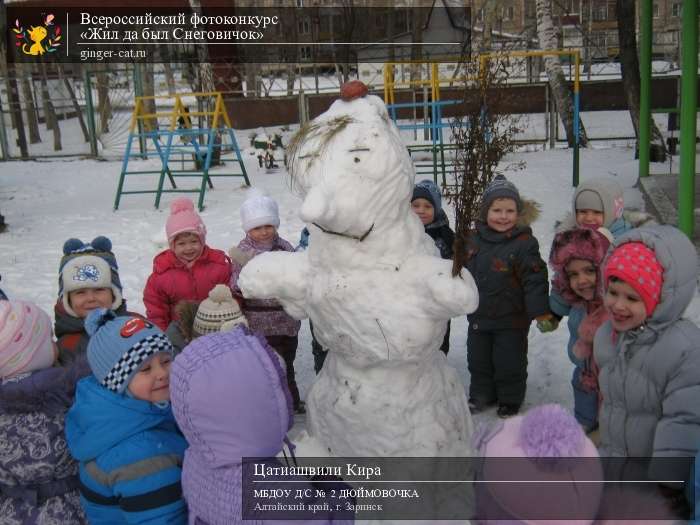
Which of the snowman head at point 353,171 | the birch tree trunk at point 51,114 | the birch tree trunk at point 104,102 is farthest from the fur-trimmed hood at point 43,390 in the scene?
the birch tree trunk at point 51,114

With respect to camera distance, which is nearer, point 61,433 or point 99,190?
point 61,433

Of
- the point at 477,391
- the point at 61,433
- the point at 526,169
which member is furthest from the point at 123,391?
the point at 526,169

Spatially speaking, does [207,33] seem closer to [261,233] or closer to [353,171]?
[261,233]

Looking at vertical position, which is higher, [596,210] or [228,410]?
[596,210]

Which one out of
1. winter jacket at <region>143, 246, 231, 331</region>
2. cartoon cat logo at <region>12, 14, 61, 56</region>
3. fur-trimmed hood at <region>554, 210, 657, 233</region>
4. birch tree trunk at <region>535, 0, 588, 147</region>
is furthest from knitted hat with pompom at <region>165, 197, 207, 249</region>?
birch tree trunk at <region>535, 0, 588, 147</region>

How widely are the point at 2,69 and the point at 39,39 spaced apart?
6.31m

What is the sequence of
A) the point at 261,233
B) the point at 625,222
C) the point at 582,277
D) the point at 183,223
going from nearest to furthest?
the point at 582,277, the point at 625,222, the point at 183,223, the point at 261,233

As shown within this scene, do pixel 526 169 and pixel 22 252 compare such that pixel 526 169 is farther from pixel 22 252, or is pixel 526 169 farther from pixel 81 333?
pixel 81 333

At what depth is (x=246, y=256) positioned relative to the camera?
3.22 meters

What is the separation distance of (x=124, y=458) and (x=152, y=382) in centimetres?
22

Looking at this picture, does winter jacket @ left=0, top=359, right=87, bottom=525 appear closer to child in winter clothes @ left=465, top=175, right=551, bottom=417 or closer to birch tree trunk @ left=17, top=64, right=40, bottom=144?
child in winter clothes @ left=465, top=175, right=551, bottom=417

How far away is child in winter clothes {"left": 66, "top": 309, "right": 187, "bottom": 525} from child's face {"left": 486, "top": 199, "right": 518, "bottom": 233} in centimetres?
170

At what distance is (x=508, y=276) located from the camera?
305cm

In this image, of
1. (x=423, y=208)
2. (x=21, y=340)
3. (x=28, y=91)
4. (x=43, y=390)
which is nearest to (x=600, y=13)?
(x=28, y=91)
